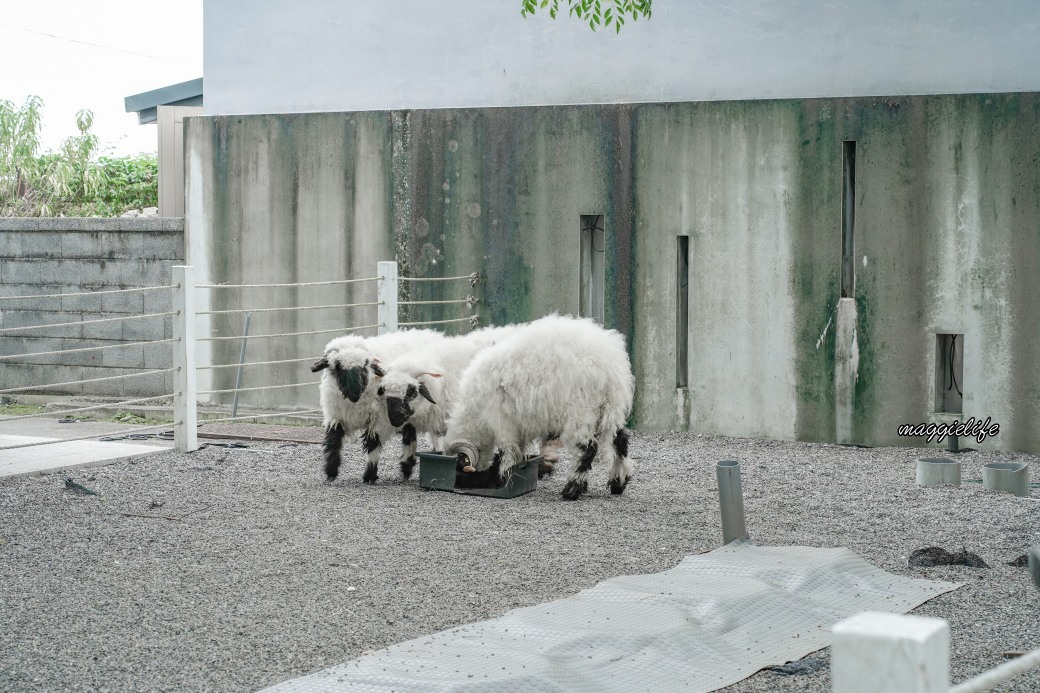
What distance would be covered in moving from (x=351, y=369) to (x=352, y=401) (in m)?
0.20

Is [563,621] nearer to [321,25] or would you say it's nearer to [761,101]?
[761,101]

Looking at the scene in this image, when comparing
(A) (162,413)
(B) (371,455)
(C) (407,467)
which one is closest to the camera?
(B) (371,455)

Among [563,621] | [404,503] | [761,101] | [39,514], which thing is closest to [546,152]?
[761,101]

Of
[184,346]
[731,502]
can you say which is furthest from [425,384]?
[731,502]

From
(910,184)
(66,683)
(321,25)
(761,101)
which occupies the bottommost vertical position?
(66,683)

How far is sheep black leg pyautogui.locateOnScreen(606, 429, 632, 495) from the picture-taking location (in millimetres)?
7008

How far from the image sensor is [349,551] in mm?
5539

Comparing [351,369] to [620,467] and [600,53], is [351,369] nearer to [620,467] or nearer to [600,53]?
[620,467]

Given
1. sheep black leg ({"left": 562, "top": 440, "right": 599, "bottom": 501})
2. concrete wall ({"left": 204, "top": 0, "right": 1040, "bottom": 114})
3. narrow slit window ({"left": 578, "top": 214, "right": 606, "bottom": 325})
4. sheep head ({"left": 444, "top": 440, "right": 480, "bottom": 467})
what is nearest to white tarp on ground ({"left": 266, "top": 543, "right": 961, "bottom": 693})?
sheep black leg ({"left": 562, "top": 440, "right": 599, "bottom": 501})

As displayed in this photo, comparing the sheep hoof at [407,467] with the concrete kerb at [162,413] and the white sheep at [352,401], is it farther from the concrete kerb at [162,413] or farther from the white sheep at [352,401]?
the concrete kerb at [162,413]

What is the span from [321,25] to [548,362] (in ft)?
23.7

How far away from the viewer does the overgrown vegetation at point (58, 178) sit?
15.9m

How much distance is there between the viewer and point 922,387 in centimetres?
933

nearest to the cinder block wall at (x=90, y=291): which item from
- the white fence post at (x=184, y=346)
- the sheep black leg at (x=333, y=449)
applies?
the white fence post at (x=184, y=346)
